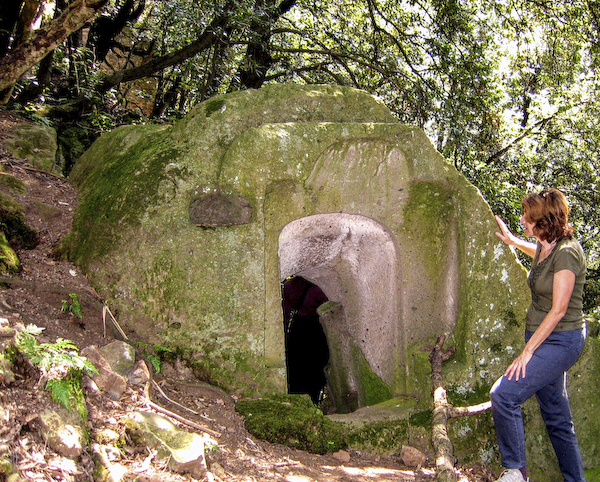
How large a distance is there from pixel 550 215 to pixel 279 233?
6.25ft

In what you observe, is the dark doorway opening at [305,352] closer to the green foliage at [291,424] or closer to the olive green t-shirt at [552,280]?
the green foliage at [291,424]

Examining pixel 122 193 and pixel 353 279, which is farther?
pixel 353 279

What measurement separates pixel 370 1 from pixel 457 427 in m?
6.06

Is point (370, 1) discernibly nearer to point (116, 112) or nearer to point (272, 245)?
point (116, 112)

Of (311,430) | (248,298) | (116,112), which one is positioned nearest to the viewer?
(311,430)

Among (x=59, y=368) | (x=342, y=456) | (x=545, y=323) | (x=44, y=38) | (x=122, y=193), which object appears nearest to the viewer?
(x=59, y=368)

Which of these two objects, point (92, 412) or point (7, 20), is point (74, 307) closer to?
point (92, 412)

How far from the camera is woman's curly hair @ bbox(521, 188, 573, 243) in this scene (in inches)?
117

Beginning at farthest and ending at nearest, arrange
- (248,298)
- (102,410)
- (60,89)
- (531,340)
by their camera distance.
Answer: (60,89)
(248,298)
(531,340)
(102,410)

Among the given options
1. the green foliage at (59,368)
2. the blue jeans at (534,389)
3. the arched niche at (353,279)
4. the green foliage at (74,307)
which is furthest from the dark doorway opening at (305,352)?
the green foliage at (59,368)

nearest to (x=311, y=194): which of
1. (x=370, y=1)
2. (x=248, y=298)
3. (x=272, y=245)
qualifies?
(x=272, y=245)

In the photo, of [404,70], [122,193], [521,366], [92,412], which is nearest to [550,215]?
[521,366]

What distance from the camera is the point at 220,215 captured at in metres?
3.75

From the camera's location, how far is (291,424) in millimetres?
3475
